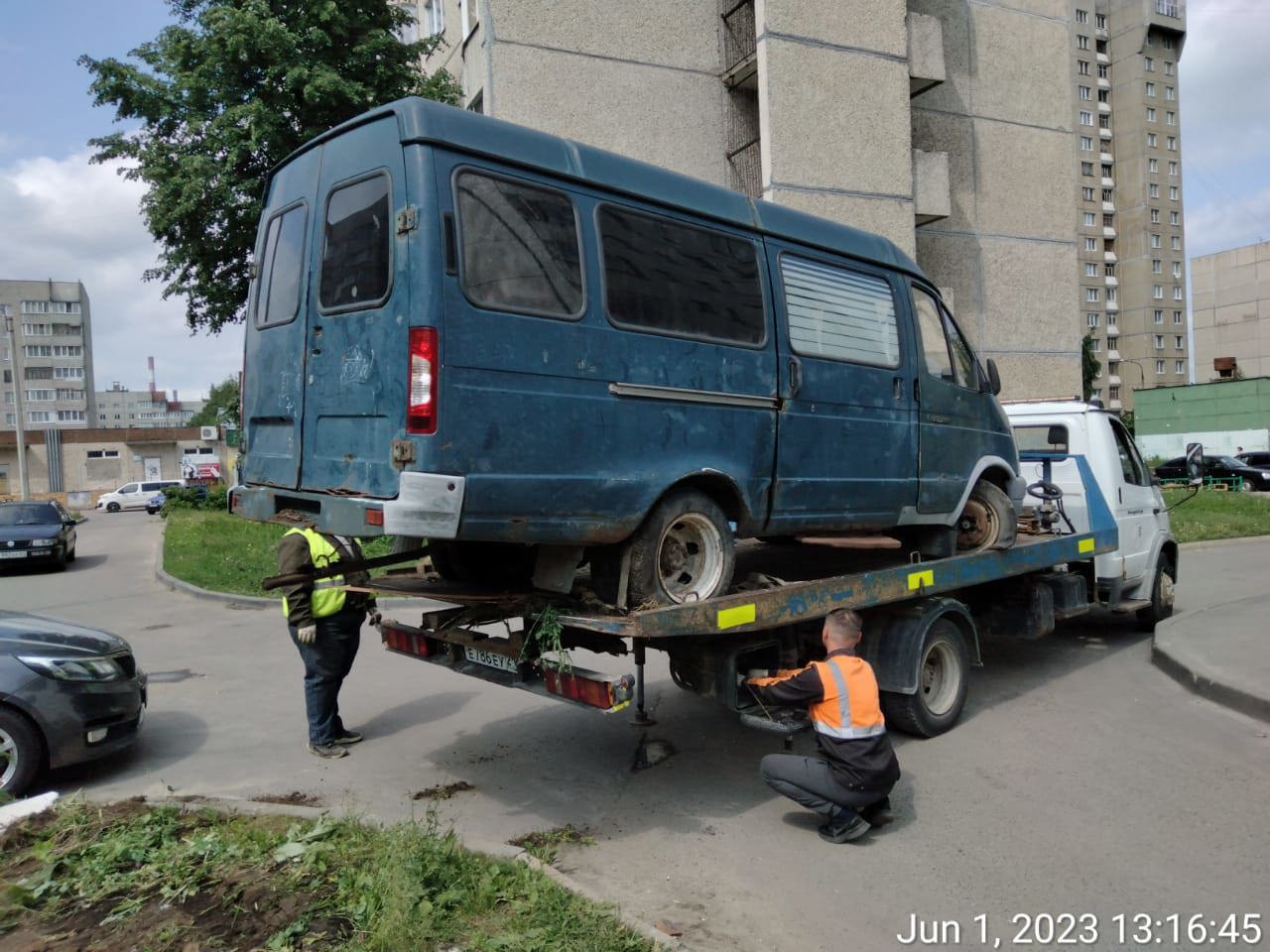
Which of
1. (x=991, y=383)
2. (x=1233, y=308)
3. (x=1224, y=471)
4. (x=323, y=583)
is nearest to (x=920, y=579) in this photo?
(x=991, y=383)

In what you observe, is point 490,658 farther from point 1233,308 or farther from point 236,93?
point 1233,308

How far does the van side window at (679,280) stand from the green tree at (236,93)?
1331 centimetres

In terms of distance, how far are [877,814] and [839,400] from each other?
2.43m

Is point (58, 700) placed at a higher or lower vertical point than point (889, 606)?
lower

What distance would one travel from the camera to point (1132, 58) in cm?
8106

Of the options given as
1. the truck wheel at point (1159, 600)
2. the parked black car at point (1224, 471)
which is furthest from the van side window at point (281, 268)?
the parked black car at point (1224, 471)

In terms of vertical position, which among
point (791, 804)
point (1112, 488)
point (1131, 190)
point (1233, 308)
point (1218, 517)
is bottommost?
point (791, 804)

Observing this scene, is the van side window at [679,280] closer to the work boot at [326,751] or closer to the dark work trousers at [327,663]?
the dark work trousers at [327,663]

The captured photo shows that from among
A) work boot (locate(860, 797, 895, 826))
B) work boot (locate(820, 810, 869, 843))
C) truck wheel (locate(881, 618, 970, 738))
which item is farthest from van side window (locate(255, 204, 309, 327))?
truck wheel (locate(881, 618, 970, 738))

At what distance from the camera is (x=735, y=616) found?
4.73m

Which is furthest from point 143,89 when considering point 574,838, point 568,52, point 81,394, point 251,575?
point 81,394

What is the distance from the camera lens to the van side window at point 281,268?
4777 mm

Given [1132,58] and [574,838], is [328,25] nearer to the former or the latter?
[574,838]

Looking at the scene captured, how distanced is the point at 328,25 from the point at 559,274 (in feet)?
51.4
